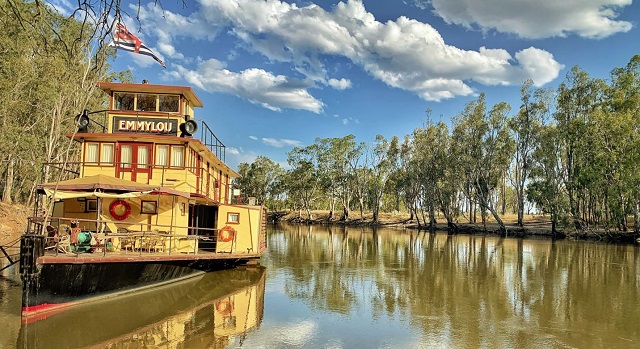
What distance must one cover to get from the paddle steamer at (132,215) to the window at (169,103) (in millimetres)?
38

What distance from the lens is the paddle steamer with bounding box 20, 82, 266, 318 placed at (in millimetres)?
10938

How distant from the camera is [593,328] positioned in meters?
11.1

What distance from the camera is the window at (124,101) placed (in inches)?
655

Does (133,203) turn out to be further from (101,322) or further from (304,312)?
(304,312)

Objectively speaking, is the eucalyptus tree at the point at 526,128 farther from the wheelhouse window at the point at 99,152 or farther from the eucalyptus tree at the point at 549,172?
the wheelhouse window at the point at 99,152

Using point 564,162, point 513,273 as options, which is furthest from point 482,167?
point 513,273

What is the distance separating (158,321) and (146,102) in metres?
9.05

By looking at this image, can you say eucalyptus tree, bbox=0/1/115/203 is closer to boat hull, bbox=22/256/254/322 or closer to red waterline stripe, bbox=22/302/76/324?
boat hull, bbox=22/256/254/322

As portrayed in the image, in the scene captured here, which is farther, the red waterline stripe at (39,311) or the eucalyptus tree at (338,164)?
the eucalyptus tree at (338,164)

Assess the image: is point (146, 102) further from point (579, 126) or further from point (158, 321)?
point (579, 126)

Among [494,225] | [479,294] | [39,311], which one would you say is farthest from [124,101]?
[494,225]

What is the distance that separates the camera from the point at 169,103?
665 inches

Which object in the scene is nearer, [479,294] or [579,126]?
[479,294]

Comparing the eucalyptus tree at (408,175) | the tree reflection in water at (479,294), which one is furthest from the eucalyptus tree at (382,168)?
the tree reflection in water at (479,294)
